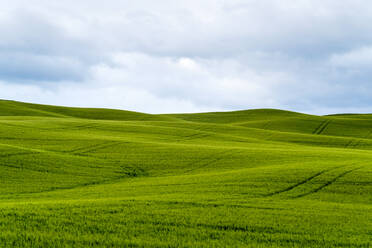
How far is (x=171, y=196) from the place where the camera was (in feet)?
47.2

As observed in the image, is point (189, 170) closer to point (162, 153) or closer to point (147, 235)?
point (162, 153)

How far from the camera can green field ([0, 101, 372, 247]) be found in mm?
9383

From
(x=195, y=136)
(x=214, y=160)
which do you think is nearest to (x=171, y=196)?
(x=214, y=160)

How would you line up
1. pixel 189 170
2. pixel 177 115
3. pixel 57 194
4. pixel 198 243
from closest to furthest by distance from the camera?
pixel 198 243
pixel 57 194
pixel 189 170
pixel 177 115

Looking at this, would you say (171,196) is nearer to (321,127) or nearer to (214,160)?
(214,160)

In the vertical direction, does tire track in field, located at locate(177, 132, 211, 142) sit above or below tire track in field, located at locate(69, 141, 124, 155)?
above

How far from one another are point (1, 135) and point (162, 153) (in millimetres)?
15180

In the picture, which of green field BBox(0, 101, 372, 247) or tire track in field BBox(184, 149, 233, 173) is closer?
green field BBox(0, 101, 372, 247)

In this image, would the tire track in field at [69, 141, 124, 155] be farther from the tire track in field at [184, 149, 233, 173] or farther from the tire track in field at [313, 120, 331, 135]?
the tire track in field at [313, 120, 331, 135]

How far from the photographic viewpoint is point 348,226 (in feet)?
35.8

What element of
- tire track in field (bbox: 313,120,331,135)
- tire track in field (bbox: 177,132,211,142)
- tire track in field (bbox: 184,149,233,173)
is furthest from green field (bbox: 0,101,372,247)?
tire track in field (bbox: 313,120,331,135)

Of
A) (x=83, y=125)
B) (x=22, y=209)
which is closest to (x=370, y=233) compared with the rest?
(x=22, y=209)

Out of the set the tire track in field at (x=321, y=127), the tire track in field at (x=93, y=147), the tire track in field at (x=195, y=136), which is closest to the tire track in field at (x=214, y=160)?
the tire track in field at (x=93, y=147)

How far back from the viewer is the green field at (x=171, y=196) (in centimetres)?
938
